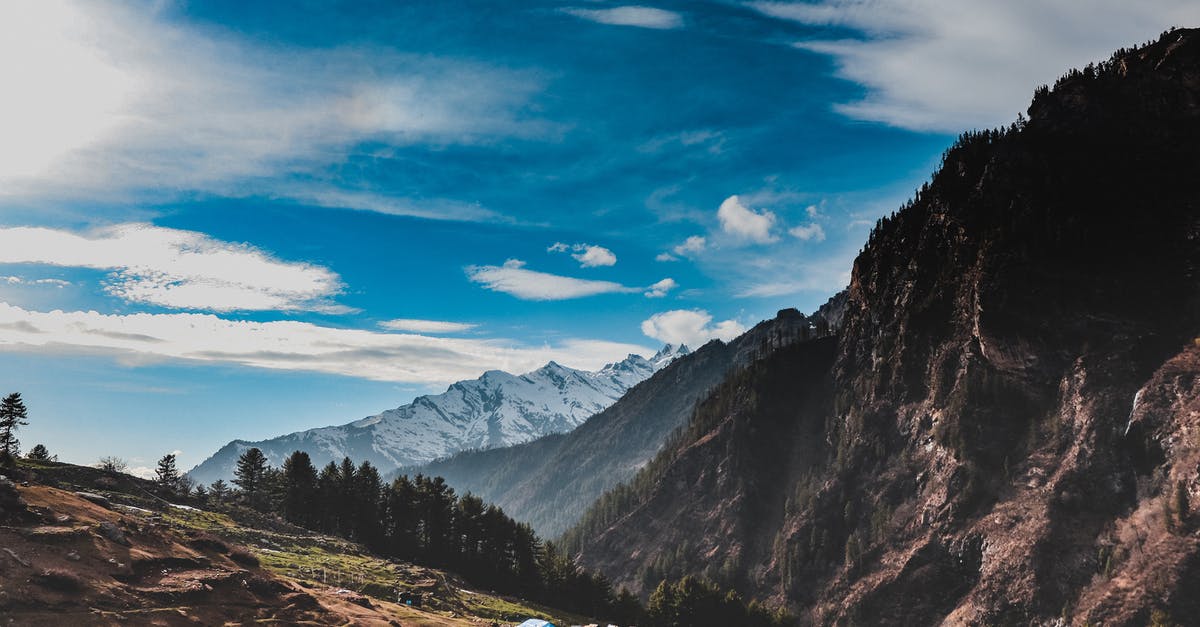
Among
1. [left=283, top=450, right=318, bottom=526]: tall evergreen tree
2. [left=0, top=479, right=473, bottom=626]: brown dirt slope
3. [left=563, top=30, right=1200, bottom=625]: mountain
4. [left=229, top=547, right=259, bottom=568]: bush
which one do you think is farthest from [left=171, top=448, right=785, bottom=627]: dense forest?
[left=0, top=479, right=473, bottom=626]: brown dirt slope

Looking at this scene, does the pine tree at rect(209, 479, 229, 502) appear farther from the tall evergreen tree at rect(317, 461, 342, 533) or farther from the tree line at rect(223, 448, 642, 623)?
the tall evergreen tree at rect(317, 461, 342, 533)

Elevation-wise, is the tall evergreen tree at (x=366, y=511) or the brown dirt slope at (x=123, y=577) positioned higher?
the brown dirt slope at (x=123, y=577)

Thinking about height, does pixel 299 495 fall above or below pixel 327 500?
above

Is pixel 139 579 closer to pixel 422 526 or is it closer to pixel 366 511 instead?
pixel 366 511

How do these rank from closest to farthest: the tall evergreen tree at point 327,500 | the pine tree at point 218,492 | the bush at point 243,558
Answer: the bush at point 243,558, the pine tree at point 218,492, the tall evergreen tree at point 327,500

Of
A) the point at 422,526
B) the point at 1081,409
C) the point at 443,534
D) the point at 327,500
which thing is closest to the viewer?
the point at 327,500

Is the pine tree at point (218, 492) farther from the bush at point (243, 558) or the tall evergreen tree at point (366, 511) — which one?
the bush at point (243, 558)

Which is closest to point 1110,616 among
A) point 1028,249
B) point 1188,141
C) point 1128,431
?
point 1128,431

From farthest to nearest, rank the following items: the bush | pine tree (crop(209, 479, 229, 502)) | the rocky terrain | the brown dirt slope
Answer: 1. pine tree (crop(209, 479, 229, 502))
2. the bush
3. the rocky terrain
4. the brown dirt slope

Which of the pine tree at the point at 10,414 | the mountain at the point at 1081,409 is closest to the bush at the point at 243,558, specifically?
the pine tree at the point at 10,414

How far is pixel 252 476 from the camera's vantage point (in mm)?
150750

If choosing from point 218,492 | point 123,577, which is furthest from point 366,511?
point 123,577

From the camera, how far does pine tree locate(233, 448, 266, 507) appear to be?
484 ft

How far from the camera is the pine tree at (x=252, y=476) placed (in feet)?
484
